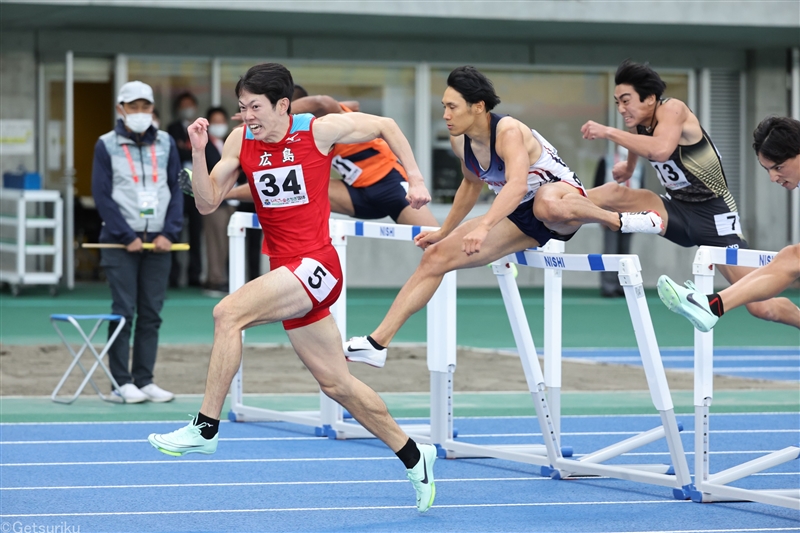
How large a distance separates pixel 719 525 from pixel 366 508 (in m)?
1.80

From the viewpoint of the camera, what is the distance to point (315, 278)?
5879mm

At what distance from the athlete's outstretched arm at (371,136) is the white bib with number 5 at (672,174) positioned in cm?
212

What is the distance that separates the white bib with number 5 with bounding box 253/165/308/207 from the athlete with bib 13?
229 cm

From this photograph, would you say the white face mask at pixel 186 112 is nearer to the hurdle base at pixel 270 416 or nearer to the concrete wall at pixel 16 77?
the concrete wall at pixel 16 77

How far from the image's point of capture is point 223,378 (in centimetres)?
558

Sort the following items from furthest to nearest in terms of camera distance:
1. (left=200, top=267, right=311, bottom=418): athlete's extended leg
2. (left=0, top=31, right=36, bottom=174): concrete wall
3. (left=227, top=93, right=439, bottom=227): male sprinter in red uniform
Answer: (left=0, top=31, right=36, bottom=174): concrete wall, (left=227, top=93, right=439, bottom=227): male sprinter in red uniform, (left=200, top=267, right=311, bottom=418): athlete's extended leg

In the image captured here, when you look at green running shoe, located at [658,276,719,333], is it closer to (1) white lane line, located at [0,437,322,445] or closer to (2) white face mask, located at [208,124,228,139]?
(1) white lane line, located at [0,437,322,445]

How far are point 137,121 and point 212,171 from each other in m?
3.51

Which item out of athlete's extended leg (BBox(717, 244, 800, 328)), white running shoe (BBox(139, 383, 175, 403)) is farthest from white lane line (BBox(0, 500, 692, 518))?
white running shoe (BBox(139, 383, 175, 403))

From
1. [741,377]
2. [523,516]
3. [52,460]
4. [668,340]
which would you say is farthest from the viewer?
[668,340]

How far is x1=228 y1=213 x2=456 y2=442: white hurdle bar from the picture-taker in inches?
298

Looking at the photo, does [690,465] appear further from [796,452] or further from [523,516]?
[523,516]

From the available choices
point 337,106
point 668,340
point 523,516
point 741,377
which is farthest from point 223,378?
point 668,340

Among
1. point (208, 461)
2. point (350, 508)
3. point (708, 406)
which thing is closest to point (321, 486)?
point (350, 508)
